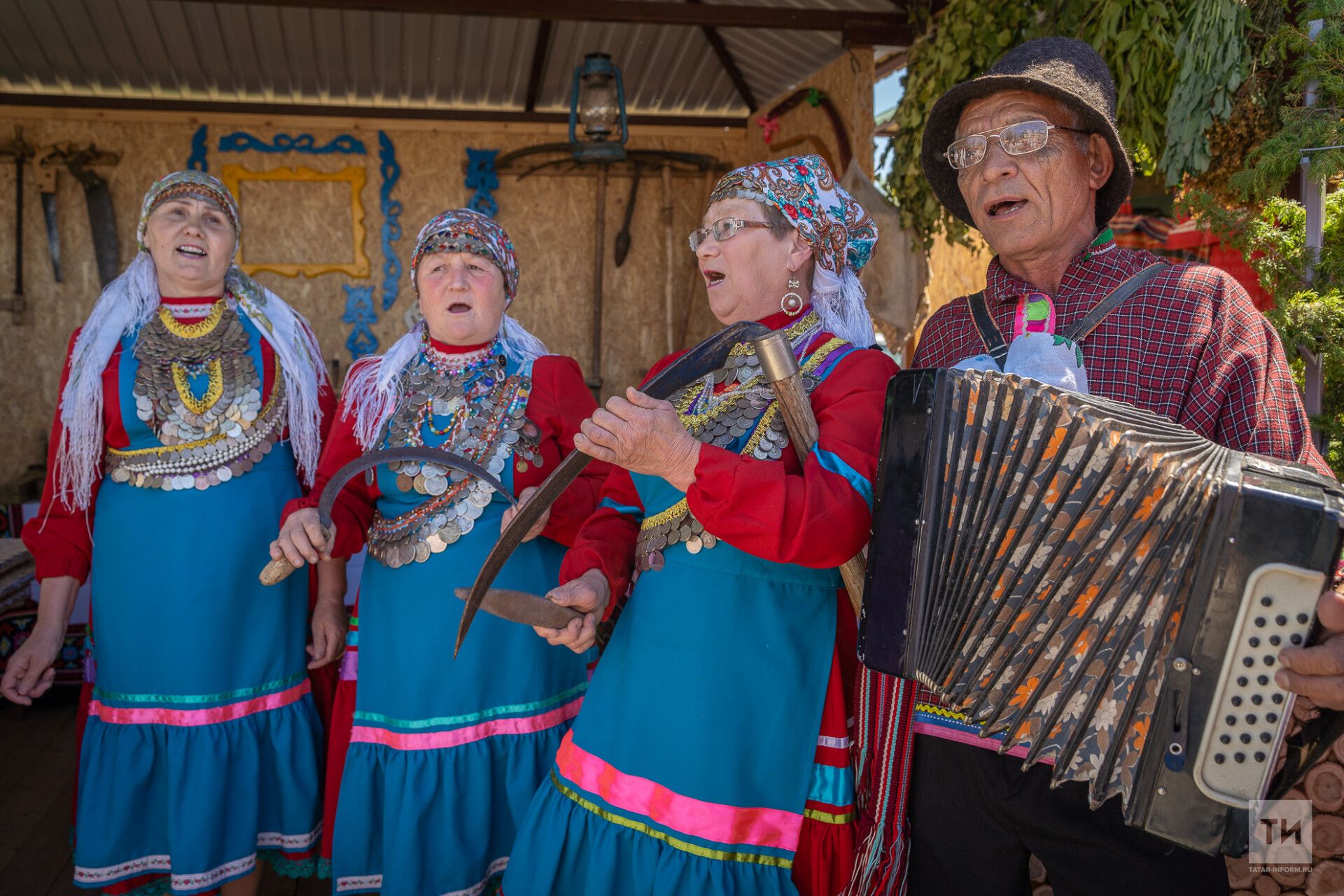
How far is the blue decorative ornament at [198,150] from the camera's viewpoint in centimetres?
611

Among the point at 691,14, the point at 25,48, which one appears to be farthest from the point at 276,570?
the point at 25,48

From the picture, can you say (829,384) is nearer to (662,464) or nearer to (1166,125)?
(662,464)

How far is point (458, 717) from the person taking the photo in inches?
88.5

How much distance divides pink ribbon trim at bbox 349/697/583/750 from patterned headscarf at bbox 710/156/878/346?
1.26m

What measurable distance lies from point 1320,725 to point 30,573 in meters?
4.80

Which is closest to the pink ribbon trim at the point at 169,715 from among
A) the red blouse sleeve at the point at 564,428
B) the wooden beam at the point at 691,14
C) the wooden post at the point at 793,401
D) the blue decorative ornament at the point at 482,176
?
the red blouse sleeve at the point at 564,428

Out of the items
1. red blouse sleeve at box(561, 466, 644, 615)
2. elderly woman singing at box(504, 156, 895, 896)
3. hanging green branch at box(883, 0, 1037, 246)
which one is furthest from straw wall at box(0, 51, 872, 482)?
red blouse sleeve at box(561, 466, 644, 615)

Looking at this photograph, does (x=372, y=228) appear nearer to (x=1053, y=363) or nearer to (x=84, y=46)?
(x=84, y=46)

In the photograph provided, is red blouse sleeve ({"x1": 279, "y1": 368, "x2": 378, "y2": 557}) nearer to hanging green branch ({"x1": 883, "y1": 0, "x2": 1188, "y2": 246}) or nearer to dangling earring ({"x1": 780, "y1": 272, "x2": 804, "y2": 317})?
dangling earring ({"x1": 780, "y1": 272, "x2": 804, "y2": 317})

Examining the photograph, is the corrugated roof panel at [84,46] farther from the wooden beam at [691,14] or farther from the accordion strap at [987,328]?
the accordion strap at [987,328]

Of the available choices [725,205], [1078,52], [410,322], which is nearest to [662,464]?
[725,205]

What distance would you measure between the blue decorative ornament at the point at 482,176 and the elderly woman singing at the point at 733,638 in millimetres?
5044

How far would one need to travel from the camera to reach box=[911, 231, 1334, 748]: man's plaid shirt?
149 centimetres

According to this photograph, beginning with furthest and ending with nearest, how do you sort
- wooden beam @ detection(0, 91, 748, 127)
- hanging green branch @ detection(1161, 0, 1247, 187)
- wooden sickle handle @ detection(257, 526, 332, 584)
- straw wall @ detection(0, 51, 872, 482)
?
straw wall @ detection(0, 51, 872, 482)
wooden beam @ detection(0, 91, 748, 127)
hanging green branch @ detection(1161, 0, 1247, 187)
wooden sickle handle @ detection(257, 526, 332, 584)
